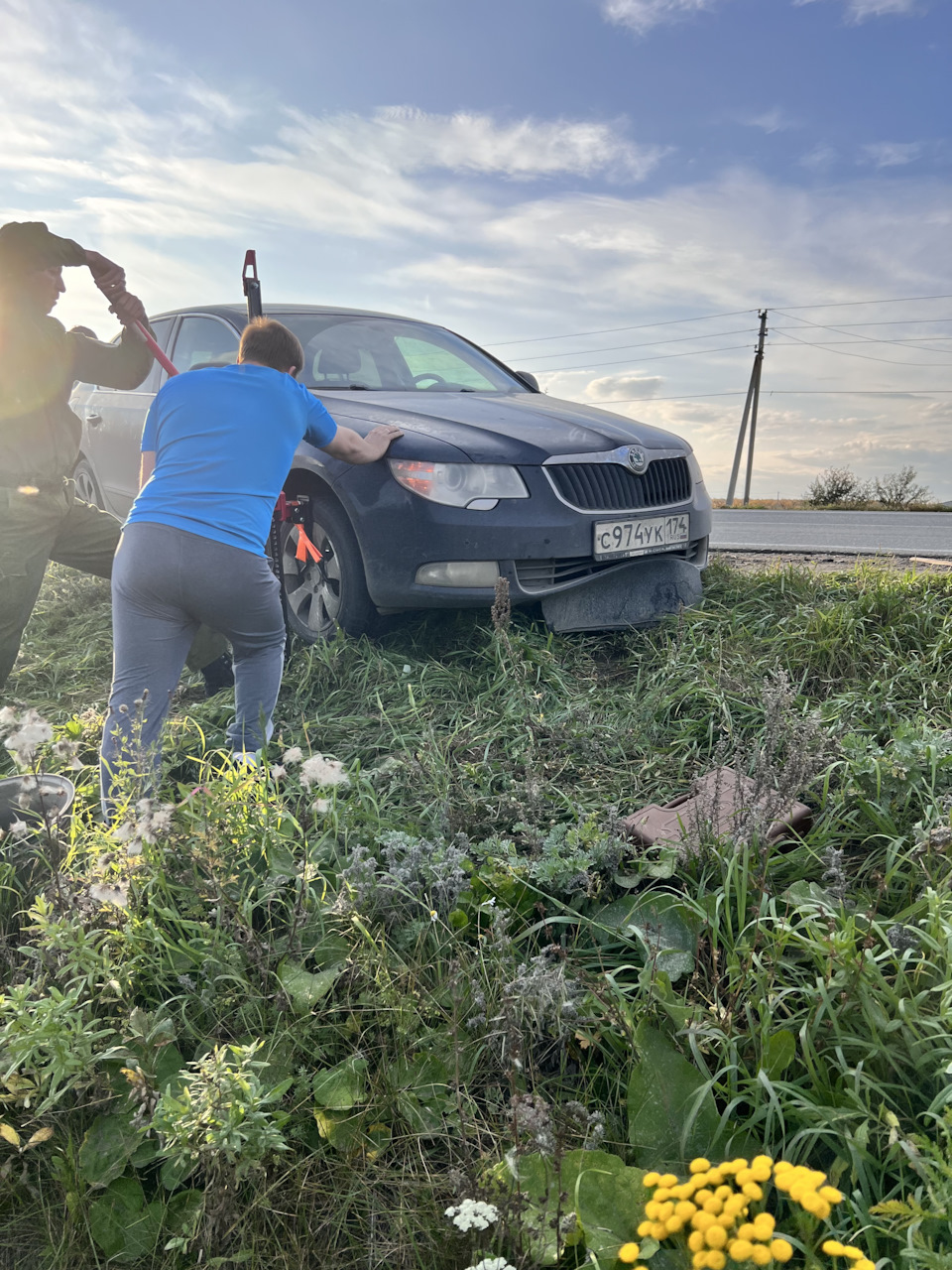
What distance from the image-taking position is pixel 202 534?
299 cm

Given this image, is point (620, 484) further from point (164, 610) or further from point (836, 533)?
point (836, 533)

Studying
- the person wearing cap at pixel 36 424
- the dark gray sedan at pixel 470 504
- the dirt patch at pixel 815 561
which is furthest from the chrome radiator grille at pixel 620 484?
the person wearing cap at pixel 36 424

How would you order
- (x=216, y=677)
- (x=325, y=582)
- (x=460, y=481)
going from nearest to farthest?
1. (x=460, y=481)
2. (x=325, y=582)
3. (x=216, y=677)

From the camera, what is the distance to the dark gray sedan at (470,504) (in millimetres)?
3814

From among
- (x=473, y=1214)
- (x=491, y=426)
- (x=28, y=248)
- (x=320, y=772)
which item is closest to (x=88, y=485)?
(x=28, y=248)

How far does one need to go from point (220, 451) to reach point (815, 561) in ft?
15.3

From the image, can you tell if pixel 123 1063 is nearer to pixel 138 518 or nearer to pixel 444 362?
pixel 138 518

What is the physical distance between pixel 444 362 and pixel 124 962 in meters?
4.22

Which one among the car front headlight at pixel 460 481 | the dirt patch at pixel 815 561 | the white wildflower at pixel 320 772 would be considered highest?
the car front headlight at pixel 460 481

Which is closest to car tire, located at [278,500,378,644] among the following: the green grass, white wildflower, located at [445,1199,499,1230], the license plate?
the green grass

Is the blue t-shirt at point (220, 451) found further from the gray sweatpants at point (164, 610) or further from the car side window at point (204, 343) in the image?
the car side window at point (204, 343)

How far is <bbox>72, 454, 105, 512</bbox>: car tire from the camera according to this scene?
21.5ft

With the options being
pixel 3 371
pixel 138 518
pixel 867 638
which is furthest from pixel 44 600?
pixel 867 638

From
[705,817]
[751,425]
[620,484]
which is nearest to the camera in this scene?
[705,817]
